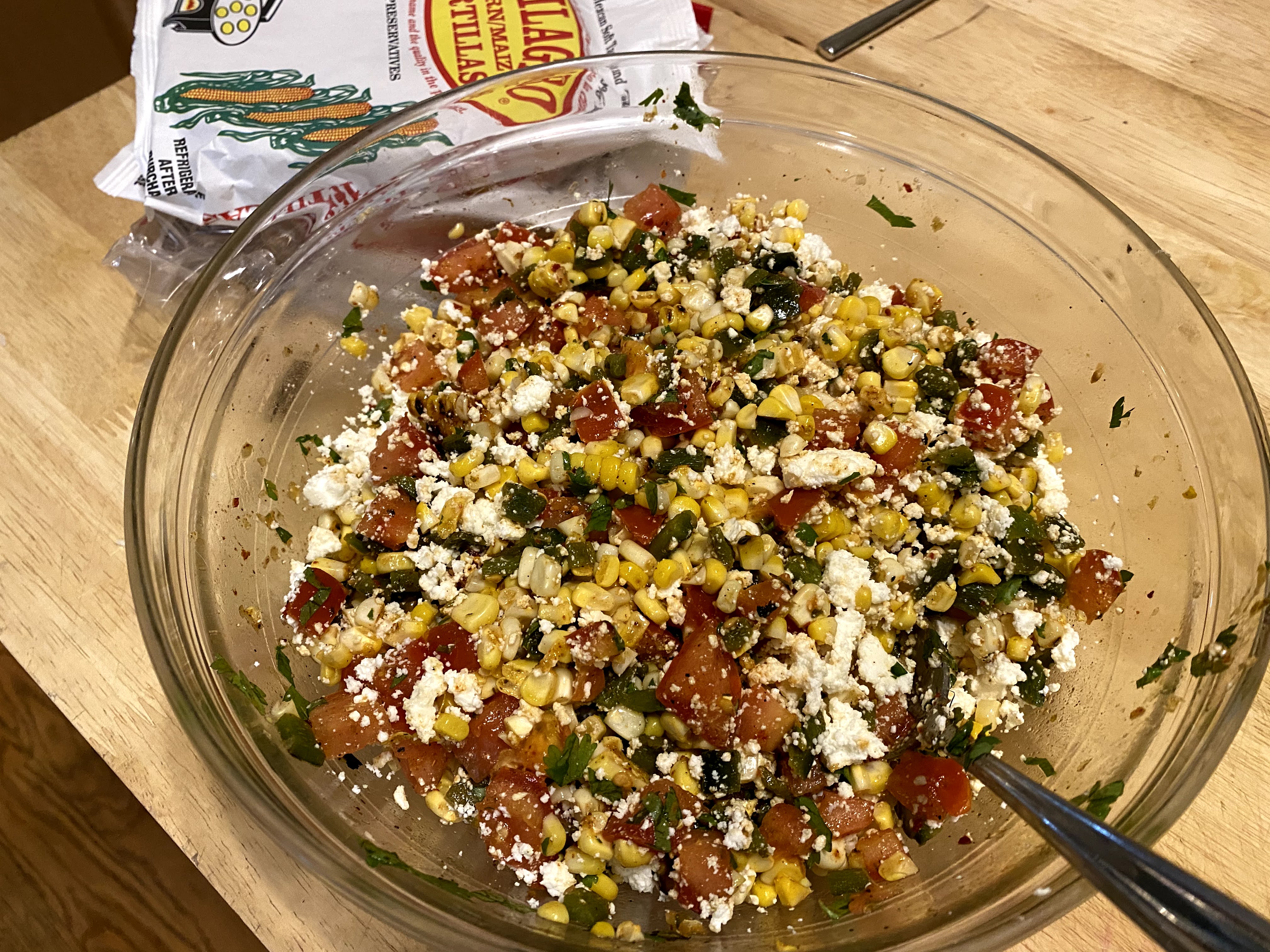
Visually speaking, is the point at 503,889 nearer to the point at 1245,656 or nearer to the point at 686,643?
the point at 686,643

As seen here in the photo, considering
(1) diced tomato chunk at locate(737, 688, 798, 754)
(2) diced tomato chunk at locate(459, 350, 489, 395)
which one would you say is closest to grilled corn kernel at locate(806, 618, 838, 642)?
(1) diced tomato chunk at locate(737, 688, 798, 754)

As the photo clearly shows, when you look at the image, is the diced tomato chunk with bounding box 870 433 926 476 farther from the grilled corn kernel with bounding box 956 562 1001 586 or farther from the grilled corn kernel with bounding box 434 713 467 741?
the grilled corn kernel with bounding box 434 713 467 741

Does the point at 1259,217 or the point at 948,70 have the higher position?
the point at 948,70

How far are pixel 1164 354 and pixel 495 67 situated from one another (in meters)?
1.61

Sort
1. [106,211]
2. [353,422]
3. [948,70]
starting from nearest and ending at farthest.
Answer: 1. [353,422]
2. [106,211]
3. [948,70]

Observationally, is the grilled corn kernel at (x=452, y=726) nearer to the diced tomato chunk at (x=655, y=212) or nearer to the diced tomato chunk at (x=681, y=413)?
the diced tomato chunk at (x=681, y=413)

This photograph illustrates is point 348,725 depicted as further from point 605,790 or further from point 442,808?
point 605,790

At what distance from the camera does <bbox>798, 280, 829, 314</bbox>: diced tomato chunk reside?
1588 millimetres

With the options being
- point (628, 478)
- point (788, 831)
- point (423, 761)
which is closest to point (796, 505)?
point (628, 478)

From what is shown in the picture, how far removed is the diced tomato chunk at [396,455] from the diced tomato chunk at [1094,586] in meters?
1.19

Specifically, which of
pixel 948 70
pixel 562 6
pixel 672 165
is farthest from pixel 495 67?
pixel 948 70

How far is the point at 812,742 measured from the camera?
1.22 m

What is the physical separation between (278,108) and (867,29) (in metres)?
1.49

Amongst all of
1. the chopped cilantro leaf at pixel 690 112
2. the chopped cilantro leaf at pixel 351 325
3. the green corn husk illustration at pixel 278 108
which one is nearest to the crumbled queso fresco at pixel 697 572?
the chopped cilantro leaf at pixel 351 325
